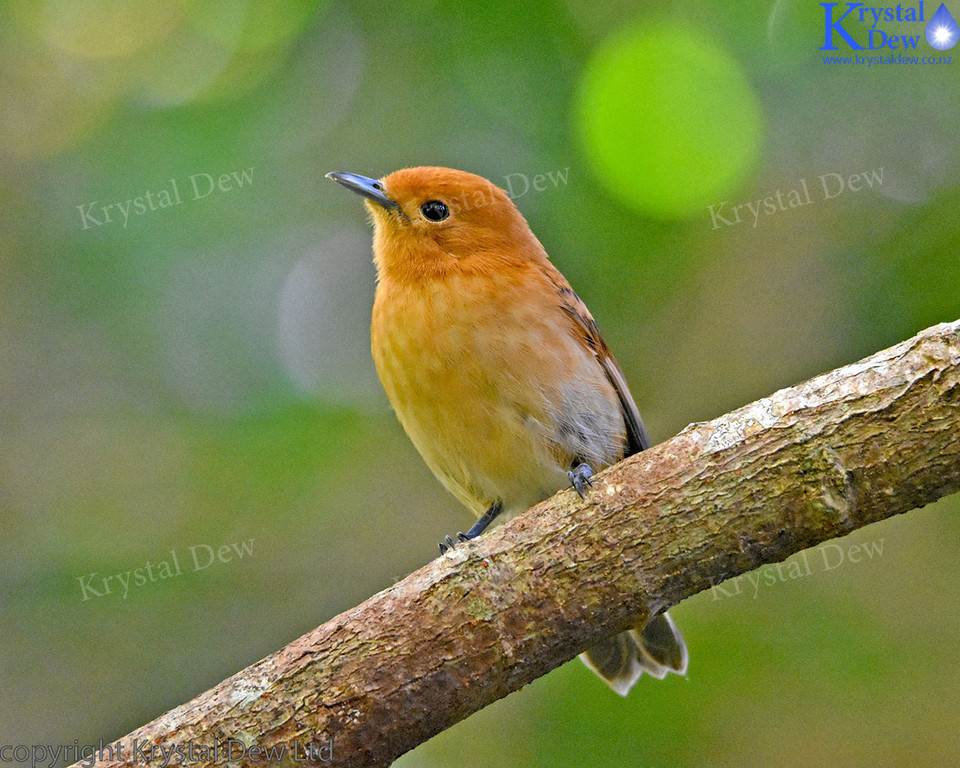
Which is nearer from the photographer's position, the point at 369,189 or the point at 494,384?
the point at 494,384

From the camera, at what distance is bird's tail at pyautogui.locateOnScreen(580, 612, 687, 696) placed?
13.8 ft

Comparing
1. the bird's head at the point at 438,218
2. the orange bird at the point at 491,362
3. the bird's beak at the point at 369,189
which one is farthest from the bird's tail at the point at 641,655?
the bird's beak at the point at 369,189

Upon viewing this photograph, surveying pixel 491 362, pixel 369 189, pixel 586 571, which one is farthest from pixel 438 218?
pixel 586 571

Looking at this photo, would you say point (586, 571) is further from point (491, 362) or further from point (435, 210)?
point (435, 210)

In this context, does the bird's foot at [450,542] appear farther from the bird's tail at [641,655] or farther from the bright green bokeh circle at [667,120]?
the bright green bokeh circle at [667,120]

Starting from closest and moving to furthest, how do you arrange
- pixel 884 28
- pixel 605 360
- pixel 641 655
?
pixel 641 655, pixel 605 360, pixel 884 28

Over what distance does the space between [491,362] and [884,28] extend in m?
2.70

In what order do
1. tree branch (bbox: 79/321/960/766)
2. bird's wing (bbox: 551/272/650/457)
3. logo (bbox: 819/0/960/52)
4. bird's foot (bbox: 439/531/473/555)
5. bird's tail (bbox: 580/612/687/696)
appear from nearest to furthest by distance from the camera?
tree branch (bbox: 79/321/960/766)
bird's foot (bbox: 439/531/473/555)
bird's tail (bbox: 580/612/687/696)
bird's wing (bbox: 551/272/650/457)
logo (bbox: 819/0/960/52)

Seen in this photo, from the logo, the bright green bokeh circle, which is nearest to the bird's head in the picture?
the bright green bokeh circle

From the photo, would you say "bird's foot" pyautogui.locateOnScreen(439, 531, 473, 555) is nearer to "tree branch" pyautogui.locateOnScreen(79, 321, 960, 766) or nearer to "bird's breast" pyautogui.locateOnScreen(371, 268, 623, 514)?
"bird's breast" pyautogui.locateOnScreen(371, 268, 623, 514)

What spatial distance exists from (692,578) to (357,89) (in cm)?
379

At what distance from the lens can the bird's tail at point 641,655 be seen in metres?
4.22

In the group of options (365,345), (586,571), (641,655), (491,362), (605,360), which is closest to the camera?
(586,571)

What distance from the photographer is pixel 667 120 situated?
520 cm
